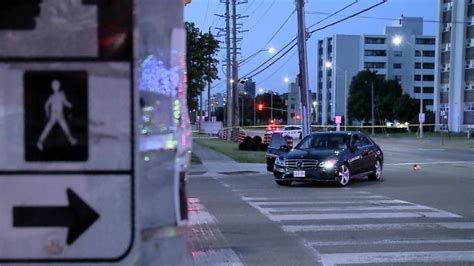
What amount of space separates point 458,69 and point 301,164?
70.6 m

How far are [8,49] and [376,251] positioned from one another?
6608 millimetres

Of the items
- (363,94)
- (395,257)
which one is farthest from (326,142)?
(363,94)

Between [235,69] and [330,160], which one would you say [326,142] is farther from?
[235,69]

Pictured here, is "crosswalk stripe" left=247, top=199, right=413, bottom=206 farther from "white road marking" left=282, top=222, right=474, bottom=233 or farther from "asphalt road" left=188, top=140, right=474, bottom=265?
"white road marking" left=282, top=222, right=474, bottom=233

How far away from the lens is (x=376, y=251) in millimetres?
7473

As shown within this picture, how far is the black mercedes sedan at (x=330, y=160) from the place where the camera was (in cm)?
1587

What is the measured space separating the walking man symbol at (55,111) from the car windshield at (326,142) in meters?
15.7

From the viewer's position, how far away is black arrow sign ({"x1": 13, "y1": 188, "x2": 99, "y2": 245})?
1514 mm

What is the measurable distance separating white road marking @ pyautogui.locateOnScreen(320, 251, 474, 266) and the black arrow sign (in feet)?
18.3

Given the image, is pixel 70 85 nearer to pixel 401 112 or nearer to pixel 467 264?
pixel 467 264

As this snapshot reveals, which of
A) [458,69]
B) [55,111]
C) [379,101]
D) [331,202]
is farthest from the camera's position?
[379,101]

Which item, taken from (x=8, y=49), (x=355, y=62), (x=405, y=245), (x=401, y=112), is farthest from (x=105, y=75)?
(x=355, y=62)

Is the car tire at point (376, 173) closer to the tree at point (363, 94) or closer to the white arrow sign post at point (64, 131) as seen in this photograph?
the white arrow sign post at point (64, 131)

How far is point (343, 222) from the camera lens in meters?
9.71
